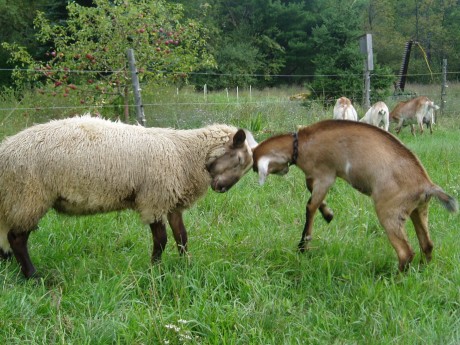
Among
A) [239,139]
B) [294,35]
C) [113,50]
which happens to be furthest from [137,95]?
[294,35]

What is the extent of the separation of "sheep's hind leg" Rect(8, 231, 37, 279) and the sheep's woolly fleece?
91 mm

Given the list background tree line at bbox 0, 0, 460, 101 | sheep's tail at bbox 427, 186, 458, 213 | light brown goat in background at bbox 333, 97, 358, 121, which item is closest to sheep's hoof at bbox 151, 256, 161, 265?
sheep's tail at bbox 427, 186, 458, 213

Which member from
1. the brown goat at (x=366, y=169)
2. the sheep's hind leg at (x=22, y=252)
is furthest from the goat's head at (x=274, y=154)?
the sheep's hind leg at (x=22, y=252)

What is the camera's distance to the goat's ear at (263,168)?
175 inches

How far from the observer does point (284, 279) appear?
384 centimetres

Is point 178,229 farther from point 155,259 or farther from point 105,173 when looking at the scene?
point 105,173

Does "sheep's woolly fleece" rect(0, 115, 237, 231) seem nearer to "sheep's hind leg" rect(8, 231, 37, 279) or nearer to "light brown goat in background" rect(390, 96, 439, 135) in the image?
"sheep's hind leg" rect(8, 231, 37, 279)

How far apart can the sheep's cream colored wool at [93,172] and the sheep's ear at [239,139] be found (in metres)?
0.09

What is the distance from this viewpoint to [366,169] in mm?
4195

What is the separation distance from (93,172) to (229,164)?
118cm

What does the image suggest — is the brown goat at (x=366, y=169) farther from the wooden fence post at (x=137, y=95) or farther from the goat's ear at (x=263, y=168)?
the wooden fence post at (x=137, y=95)

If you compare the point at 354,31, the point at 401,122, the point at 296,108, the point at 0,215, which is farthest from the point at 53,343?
the point at 354,31

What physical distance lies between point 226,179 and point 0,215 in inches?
75.5

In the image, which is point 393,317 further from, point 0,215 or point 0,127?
point 0,127
